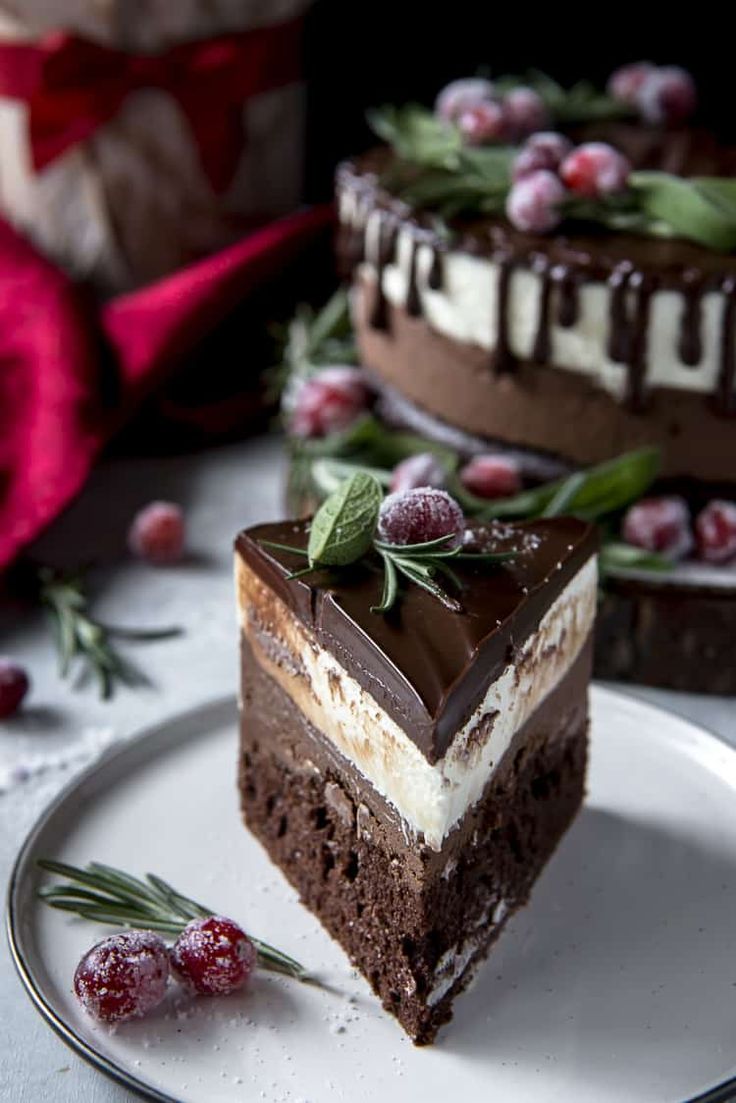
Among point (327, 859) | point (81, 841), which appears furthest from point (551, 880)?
point (81, 841)

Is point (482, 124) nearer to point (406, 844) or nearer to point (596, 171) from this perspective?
point (596, 171)

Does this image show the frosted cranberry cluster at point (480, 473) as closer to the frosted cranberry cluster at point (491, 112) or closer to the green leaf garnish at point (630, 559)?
the green leaf garnish at point (630, 559)

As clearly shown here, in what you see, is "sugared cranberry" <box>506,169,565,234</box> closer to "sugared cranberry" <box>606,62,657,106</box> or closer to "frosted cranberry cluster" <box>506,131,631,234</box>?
"frosted cranberry cluster" <box>506,131,631,234</box>

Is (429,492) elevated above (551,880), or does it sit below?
above

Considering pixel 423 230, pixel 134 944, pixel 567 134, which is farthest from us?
pixel 567 134

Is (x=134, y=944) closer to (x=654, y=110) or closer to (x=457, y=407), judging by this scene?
(x=457, y=407)

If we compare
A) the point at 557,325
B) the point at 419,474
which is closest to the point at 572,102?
the point at 557,325

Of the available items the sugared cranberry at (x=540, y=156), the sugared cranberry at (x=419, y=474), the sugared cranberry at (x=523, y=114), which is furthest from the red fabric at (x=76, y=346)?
the sugared cranberry at (x=540, y=156)
